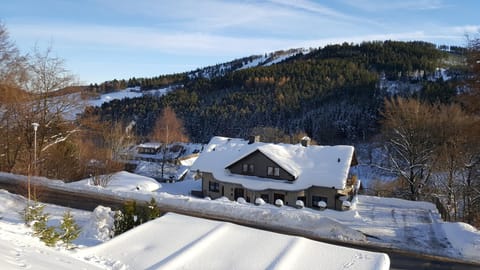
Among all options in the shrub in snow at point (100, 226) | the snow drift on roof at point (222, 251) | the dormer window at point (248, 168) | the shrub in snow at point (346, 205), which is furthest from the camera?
the dormer window at point (248, 168)

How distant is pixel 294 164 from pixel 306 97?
7286cm

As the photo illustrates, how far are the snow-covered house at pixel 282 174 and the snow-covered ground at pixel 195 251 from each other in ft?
49.8

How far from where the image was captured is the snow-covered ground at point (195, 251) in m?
10.2

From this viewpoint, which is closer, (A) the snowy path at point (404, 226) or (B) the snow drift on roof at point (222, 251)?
(B) the snow drift on roof at point (222, 251)

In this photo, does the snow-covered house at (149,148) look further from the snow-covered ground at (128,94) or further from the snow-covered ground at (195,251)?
the snow-covered ground at (128,94)

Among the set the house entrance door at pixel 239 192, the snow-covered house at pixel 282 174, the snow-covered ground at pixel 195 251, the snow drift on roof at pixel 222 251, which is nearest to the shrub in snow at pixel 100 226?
the snow-covered ground at pixel 195 251

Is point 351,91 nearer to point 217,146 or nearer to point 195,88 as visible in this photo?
point 195,88

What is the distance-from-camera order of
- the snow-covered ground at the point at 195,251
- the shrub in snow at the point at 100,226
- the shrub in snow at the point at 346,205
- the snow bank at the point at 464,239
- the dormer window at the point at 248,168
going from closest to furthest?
the snow-covered ground at the point at 195,251 < the snow bank at the point at 464,239 < the shrub in snow at the point at 100,226 < the shrub in snow at the point at 346,205 < the dormer window at the point at 248,168

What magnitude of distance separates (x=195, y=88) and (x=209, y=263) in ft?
388

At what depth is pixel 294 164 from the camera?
30078 millimetres

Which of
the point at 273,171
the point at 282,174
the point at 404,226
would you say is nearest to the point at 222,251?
the point at 404,226

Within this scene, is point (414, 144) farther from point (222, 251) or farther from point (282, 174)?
point (222, 251)

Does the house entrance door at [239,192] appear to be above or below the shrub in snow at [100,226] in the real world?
below

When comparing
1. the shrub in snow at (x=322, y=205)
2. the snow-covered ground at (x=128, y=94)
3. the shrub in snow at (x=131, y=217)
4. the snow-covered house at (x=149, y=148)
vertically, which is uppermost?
the snow-covered ground at (x=128, y=94)
